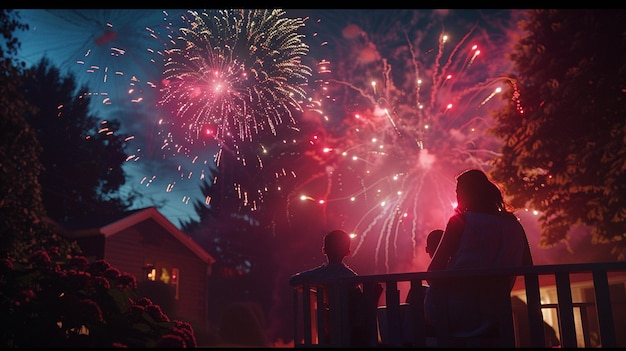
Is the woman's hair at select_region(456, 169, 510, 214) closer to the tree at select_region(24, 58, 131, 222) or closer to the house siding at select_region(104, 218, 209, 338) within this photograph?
the house siding at select_region(104, 218, 209, 338)

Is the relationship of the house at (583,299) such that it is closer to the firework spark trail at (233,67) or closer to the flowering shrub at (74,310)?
the firework spark trail at (233,67)

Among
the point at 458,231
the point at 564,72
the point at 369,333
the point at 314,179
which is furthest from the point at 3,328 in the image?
the point at 314,179

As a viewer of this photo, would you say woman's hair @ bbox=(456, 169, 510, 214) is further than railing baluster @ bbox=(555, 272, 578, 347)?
Yes

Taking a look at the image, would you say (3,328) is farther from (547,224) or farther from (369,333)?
(547,224)

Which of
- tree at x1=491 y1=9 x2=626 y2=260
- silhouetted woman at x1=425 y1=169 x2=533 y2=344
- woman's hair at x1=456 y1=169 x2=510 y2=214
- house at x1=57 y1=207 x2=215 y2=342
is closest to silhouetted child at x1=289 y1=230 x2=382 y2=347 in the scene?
silhouetted woman at x1=425 y1=169 x2=533 y2=344

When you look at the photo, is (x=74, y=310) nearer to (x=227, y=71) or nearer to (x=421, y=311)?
(x=421, y=311)

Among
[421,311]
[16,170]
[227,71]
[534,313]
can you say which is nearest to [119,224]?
[16,170]
